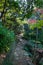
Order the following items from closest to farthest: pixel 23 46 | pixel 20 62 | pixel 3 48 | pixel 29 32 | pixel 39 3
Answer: pixel 39 3 → pixel 3 48 → pixel 20 62 → pixel 23 46 → pixel 29 32

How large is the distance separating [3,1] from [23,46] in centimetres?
665

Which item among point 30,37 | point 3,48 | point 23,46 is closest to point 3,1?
point 3,48

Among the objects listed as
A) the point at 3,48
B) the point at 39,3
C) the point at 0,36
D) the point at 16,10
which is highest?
the point at 39,3

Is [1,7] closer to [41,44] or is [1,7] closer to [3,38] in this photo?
[3,38]

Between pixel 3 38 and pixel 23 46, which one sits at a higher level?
pixel 3 38

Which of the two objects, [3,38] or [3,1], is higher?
[3,1]

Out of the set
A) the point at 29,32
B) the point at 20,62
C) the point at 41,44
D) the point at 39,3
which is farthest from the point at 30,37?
the point at 39,3

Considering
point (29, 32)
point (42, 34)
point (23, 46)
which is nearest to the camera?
point (23, 46)

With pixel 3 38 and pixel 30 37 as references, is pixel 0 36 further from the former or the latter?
pixel 30 37

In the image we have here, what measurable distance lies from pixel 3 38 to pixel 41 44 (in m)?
6.94

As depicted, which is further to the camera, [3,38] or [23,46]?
[23,46]

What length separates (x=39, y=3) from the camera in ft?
26.9

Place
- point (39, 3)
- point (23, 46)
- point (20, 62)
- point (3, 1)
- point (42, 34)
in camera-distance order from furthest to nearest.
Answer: point (42, 34)
point (23, 46)
point (20, 62)
point (3, 1)
point (39, 3)

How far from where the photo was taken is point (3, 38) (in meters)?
9.43
